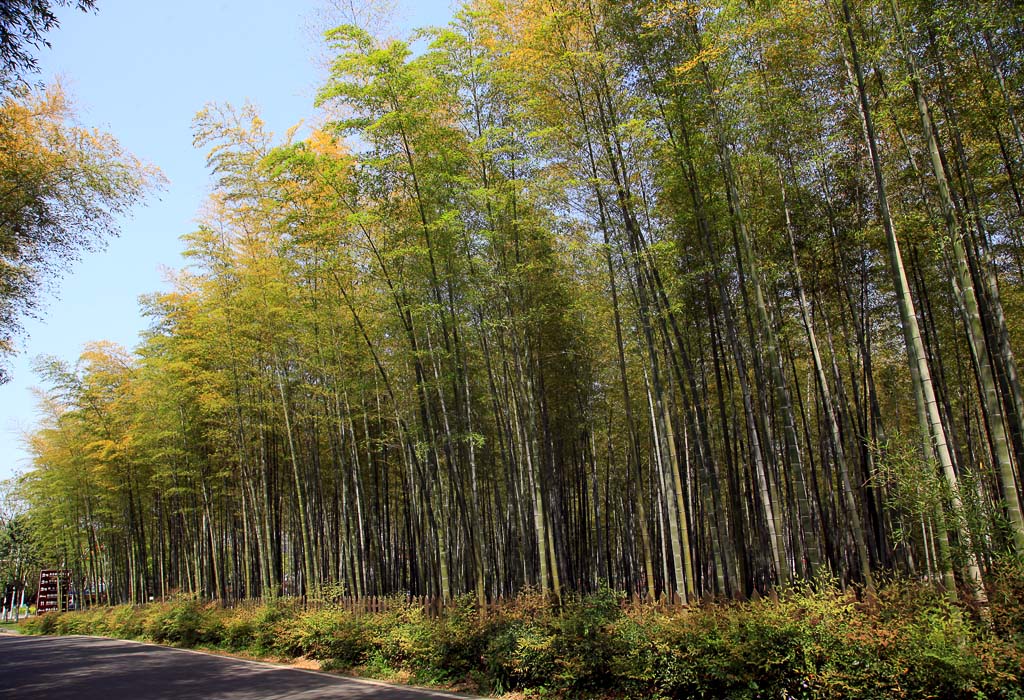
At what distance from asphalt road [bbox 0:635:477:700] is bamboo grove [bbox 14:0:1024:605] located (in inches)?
71.8

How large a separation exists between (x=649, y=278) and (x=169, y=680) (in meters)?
7.33

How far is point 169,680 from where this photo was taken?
7.96m

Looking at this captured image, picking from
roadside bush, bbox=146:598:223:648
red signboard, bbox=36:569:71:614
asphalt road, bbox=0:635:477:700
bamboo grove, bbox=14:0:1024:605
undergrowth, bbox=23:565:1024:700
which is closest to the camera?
undergrowth, bbox=23:565:1024:700

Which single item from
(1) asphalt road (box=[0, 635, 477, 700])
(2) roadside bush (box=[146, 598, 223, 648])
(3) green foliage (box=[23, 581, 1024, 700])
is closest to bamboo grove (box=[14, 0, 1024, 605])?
(3) green foliage (box=[23, 581, 1024, 700])

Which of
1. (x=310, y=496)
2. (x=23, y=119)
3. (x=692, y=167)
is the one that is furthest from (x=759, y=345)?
(x=310, y=496)

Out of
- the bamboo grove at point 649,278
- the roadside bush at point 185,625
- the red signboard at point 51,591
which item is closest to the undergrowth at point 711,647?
the bamboo grove at point 649,278

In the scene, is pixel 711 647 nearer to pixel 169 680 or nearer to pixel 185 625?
pixel 169 680

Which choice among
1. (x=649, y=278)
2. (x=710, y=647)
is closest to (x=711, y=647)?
(x=710, y=647)

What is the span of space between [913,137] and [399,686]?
8.02m

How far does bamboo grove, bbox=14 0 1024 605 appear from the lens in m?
5.61

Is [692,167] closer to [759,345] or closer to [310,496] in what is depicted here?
[759,345]

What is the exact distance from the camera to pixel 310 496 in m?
13.5

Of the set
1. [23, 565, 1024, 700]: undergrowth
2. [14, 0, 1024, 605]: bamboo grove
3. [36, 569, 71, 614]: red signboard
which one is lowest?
[36, 569, 71, 614]: red signboard

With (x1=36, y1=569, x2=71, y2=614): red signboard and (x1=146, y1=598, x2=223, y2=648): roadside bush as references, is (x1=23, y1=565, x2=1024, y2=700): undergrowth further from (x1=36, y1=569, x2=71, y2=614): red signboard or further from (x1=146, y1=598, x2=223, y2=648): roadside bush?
(x1=36, y1=569, x2=71, y2=614): red signboard
